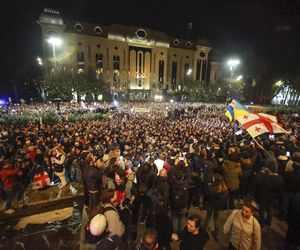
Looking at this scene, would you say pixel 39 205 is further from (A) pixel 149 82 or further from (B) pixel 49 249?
(A) pixel 149 82

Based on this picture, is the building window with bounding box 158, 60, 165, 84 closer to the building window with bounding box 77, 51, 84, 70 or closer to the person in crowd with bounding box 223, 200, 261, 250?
the building window with bounding box 77, 51, 84, 70

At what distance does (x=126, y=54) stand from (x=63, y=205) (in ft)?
161

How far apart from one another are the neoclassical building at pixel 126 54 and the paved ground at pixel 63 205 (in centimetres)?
3967

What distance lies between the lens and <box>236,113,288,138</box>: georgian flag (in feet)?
22.5

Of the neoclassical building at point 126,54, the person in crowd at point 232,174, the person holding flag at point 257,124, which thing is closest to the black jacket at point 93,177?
the person in crowd at point 232,174

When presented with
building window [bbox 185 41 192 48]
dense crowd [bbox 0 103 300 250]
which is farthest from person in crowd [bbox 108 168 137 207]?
building window [bbox 185 41 192 48]

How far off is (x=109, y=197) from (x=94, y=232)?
2.09 feet

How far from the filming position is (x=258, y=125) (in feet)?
22.9

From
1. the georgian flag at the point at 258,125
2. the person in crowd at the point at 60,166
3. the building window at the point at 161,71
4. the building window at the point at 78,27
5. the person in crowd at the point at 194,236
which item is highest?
the building window at the point at 78,27

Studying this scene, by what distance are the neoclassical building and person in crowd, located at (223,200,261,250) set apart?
4402 centimetres

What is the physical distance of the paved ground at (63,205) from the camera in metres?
4.44

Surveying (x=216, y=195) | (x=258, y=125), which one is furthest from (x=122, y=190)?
(x=258, y=125)

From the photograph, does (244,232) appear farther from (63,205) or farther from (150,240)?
(63,205)

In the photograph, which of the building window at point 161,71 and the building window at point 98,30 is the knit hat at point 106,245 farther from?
the building window at point 161,71
